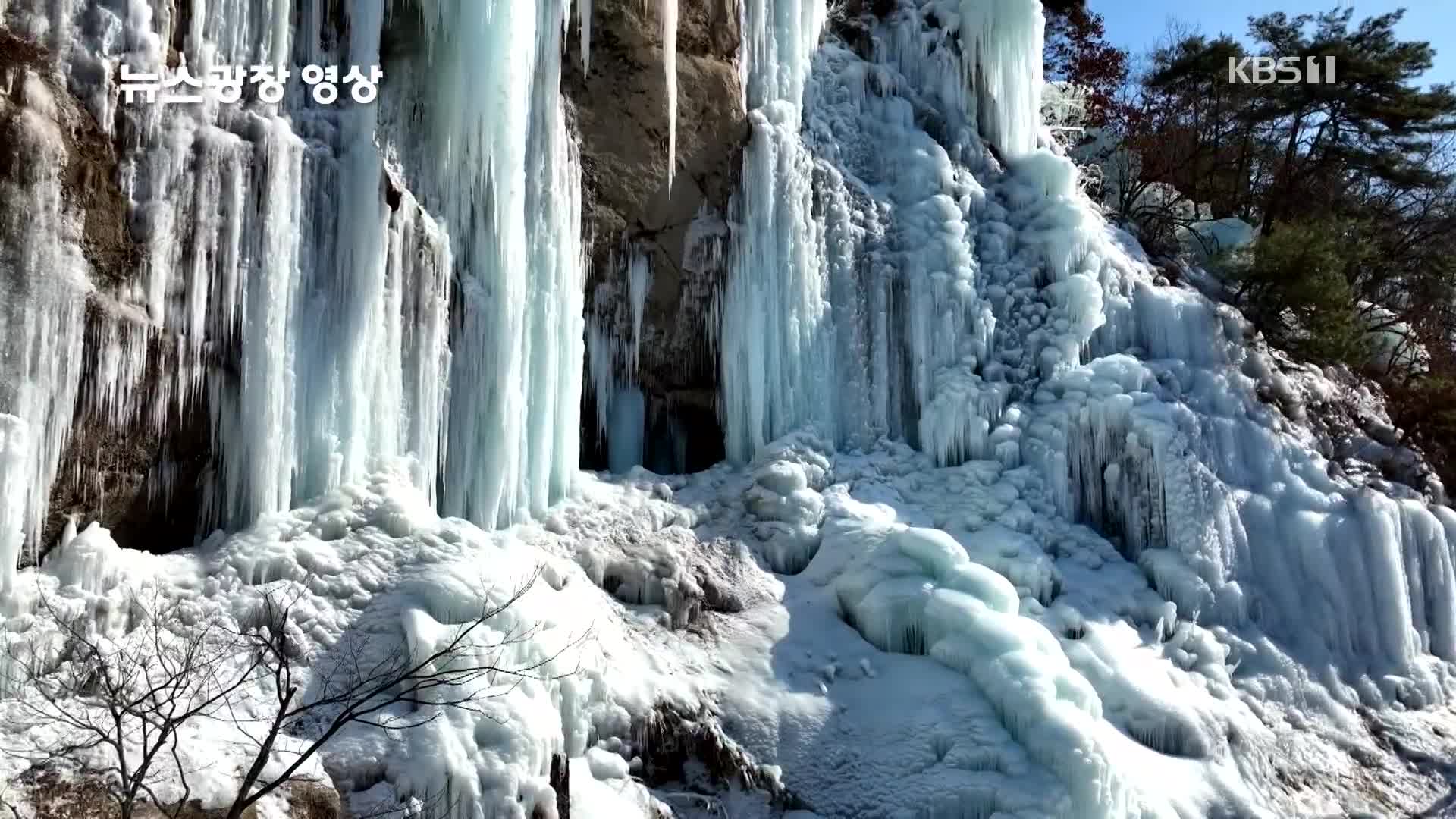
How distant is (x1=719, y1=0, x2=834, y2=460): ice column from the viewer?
42.2ft

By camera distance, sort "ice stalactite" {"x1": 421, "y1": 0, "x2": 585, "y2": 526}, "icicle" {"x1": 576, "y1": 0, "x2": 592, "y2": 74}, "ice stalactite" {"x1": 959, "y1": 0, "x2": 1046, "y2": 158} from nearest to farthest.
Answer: "ice stalactite" {"x1": 421, "y1": 0, "x2": 585, "y2": 526}, "icicle" {"x1": 576, "y1": 0, "x2": 592, "y2": 74}, "ice stalactite" {"x1": 959, "y1": 0, "x2": 1046, "y2": 158}

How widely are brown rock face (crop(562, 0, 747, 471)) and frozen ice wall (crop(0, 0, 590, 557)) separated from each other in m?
0.60

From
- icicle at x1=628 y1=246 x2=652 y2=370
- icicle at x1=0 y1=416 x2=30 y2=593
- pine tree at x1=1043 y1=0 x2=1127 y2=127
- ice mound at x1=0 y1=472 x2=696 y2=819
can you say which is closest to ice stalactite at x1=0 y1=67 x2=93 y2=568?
icicle at x1=0 y1=416 x2=30 y2=593

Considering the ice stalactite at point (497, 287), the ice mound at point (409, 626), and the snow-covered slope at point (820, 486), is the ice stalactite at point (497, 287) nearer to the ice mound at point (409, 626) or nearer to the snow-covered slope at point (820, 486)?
the snow-covered slope at point (820, 486)

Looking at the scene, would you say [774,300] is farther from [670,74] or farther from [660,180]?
[670,74]

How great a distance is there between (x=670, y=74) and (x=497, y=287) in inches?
123

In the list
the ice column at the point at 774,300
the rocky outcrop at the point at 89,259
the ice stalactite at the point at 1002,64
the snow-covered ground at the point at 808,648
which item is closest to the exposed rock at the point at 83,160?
the rocky outcrop at the point at 89,259

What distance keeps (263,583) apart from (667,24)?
683cm

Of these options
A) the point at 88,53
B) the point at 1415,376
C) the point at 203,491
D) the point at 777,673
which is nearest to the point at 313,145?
the point at 88,53

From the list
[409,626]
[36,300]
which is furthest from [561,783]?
[36,300]

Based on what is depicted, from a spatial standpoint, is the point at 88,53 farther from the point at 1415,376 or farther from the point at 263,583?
the point at 1415,376

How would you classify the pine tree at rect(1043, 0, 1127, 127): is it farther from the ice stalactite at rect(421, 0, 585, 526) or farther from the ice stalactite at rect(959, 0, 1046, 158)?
the ice stalactite at rect(421, 0, 585, 526)

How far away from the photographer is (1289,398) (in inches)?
547

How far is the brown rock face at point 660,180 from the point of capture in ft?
41.7
